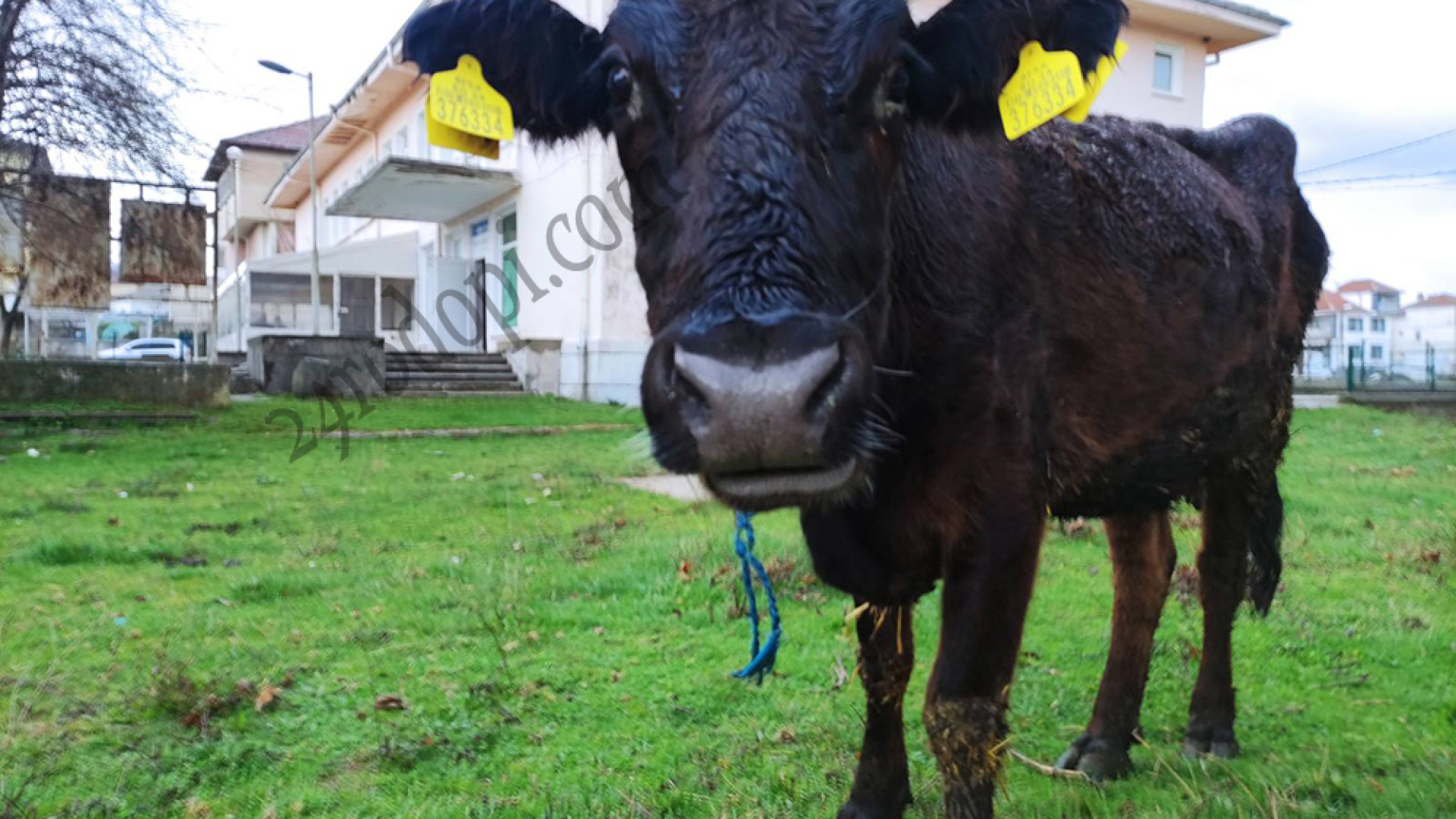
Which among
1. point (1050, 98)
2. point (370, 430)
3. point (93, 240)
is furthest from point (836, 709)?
point (93, 240)

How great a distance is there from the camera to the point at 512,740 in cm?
346

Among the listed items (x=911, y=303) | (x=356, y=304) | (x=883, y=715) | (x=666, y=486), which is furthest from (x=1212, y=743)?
(x=356, y=304)

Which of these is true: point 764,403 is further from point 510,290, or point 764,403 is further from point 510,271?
point 510,271

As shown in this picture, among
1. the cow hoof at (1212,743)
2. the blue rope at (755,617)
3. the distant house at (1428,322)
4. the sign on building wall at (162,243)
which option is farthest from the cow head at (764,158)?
the distant house at (1428,322)

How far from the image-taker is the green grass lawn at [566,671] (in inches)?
121

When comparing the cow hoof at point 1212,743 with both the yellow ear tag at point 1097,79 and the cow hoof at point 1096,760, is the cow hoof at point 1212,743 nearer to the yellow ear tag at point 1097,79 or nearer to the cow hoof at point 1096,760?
the cow hoof at point 1096,760

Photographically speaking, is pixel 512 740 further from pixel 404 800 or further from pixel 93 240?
pixel 93 240

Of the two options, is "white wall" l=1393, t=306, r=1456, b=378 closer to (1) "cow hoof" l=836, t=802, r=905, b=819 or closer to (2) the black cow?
(2) the black cow

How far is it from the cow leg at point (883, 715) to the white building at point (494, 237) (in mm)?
11540

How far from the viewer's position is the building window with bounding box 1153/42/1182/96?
27.7 m

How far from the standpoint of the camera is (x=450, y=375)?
20.4 metres

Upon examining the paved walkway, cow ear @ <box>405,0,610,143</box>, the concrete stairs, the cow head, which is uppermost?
cow ear @ <box>405,0,610,143</box>

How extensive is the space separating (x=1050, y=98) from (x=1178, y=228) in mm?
1001

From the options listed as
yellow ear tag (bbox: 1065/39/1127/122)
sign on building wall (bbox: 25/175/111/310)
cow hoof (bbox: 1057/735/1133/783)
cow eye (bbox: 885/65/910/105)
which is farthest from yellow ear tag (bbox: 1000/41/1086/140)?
sign on building wall (bbox: 25/175/111/310)
